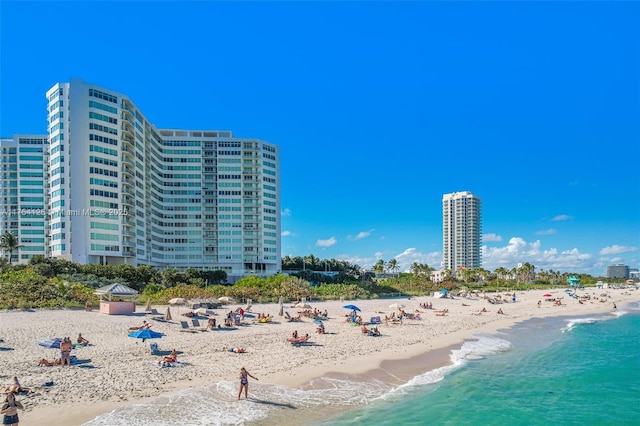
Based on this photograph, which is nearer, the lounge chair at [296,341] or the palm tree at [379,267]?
the lounge chair at [296,341]

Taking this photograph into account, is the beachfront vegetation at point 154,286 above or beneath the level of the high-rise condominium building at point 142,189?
beneath

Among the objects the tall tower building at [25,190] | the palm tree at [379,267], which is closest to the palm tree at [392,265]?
the palm tree at [379,267]

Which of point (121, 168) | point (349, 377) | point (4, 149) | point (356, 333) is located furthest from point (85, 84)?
point (349, 377)

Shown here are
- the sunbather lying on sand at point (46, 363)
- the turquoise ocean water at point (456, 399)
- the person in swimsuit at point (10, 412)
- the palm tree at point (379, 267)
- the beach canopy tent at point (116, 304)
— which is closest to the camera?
the person in swimsuit at point (10, 412)

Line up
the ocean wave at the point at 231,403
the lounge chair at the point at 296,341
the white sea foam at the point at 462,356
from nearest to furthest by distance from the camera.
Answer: the ocean wave at the point at 231,403, the white sea foam at the point at 462,356, the lounge chair at the point at 296,341

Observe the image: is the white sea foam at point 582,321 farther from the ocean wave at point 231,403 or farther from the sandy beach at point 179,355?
the ocean wave at point 231,403

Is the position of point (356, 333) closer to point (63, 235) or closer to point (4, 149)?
point (63, 235)

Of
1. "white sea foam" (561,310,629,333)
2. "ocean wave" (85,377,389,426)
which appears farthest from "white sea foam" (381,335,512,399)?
"white sea foam" (561,310,629,333)
